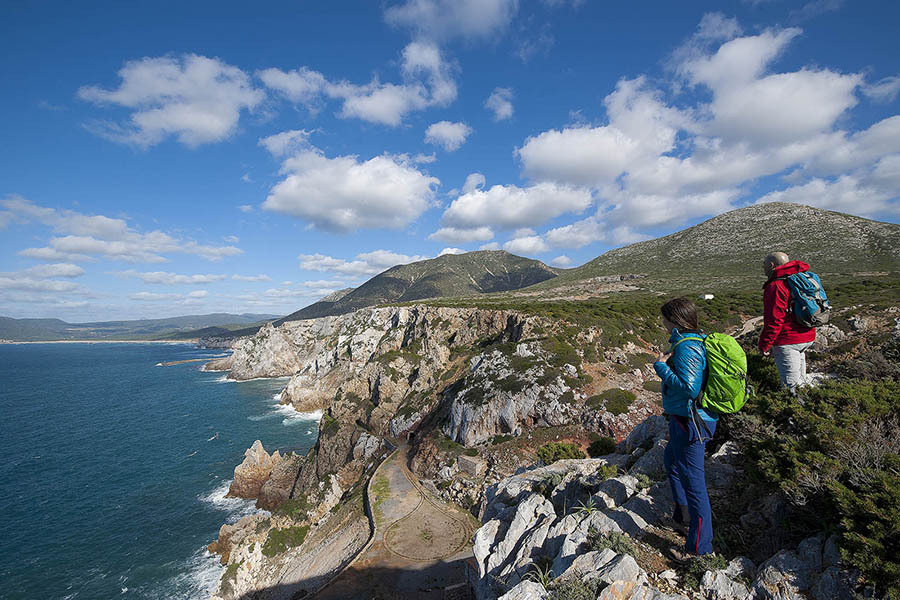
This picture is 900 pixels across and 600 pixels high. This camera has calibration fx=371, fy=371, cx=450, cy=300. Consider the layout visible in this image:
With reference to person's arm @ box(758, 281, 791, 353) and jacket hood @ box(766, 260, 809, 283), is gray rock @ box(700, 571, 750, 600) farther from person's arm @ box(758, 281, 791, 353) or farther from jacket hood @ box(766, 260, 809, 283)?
jacket hood @ box(766, 260, 809, 283)

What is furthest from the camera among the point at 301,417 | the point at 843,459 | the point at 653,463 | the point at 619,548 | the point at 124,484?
the point at 301,417

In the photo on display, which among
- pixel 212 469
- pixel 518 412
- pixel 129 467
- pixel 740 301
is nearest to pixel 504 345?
pixel 518 412

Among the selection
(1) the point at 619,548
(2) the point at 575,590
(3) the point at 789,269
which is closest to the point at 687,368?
(3) the point at 789,269

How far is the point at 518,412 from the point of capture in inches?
1230

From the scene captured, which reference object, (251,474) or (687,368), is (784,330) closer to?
(687,368)

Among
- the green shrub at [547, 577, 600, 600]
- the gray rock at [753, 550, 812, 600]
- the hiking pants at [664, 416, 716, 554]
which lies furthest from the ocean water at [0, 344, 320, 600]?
the gray rock at [753, 550, 812, 600]

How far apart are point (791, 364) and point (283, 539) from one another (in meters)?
35.9

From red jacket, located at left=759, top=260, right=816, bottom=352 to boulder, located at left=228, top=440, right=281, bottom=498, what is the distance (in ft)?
157

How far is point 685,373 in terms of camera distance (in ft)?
17.7

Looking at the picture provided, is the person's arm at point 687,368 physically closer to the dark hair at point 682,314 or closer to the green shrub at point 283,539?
the dark hair at point 682,314

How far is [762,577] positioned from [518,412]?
87.8 feet

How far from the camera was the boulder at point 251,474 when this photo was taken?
40.7 m

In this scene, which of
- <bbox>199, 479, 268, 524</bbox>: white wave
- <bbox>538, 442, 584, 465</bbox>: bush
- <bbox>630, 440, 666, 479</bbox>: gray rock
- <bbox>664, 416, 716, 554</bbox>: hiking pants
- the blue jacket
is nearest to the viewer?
the blue jacket

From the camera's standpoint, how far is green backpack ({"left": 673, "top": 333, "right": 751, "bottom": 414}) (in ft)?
17.2
